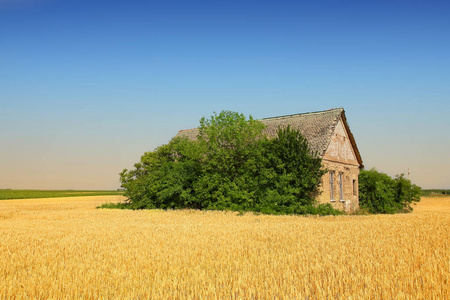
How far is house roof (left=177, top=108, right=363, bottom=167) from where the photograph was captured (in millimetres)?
26328

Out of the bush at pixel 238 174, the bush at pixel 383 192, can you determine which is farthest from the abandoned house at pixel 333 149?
the bush at pixel 238 174

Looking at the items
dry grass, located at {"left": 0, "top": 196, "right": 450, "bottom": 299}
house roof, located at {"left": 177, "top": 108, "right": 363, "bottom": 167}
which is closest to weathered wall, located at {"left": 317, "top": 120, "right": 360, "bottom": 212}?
house roof, located at {"left": 177, "top": 108, "right": 363, "bottom": 167}

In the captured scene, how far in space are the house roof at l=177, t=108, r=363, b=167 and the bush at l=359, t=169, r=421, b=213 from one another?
251 centimetres

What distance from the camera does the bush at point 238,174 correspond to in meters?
23.0

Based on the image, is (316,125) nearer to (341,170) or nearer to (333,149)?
(333,149)

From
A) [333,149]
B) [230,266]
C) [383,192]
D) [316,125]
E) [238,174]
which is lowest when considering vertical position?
[230,266]

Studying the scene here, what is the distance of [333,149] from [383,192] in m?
6.65

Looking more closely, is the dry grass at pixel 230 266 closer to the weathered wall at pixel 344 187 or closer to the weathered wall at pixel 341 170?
the weathered wall at pixel 344 187

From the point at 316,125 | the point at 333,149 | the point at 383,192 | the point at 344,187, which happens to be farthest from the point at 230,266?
the point at 383,192

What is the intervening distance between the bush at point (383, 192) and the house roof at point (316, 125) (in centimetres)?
251

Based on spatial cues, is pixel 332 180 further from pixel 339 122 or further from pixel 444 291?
pixel 444 291

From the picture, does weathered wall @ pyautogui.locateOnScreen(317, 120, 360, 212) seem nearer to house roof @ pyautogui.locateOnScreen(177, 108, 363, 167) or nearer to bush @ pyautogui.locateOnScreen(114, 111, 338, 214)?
house roof @ pyautogui.locateOnScreen(177, 108, 363, 167)

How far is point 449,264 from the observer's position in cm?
734

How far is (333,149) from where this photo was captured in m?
27.5
